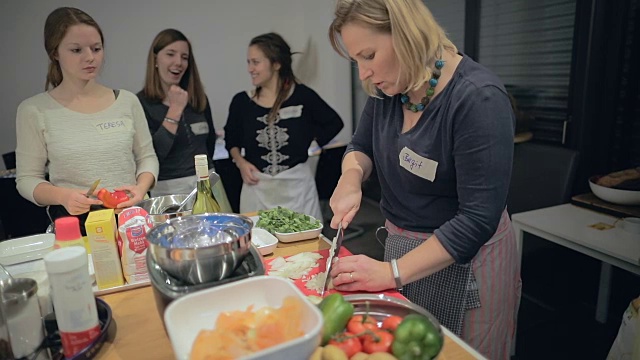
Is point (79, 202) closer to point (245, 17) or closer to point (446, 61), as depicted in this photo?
point (446, 61)

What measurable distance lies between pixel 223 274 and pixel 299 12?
3744 millimetres

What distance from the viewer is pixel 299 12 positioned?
165 inches

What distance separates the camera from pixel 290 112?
8.87 feet

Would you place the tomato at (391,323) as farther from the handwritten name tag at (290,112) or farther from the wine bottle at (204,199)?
the handwritten name tag at (290,112)

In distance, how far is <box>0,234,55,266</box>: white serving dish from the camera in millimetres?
1061

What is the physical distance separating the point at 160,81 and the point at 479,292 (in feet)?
6.22

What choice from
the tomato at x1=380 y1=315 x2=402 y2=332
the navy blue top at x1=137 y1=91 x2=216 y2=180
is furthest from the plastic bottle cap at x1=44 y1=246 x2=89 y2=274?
the navy blue top at x1=137 y1=91 x2=216 y2=180

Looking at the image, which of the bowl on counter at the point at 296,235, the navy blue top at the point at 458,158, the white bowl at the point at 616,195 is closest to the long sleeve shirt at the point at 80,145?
the bowl on counter at the point at 296,235

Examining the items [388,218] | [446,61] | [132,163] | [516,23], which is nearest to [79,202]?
[132,163]

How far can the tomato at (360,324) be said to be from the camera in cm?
79

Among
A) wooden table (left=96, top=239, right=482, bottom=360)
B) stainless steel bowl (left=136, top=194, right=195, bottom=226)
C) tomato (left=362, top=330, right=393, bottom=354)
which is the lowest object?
wooden table (left=96, top=239, right=482, bottom=360)

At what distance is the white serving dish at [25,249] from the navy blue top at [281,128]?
1640 millimetres

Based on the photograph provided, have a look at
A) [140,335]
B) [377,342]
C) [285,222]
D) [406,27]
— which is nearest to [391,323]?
[377,342]

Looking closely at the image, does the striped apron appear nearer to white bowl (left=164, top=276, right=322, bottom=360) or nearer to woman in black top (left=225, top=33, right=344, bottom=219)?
white bowl (left=164, top=276, right=322, bottom=360)
